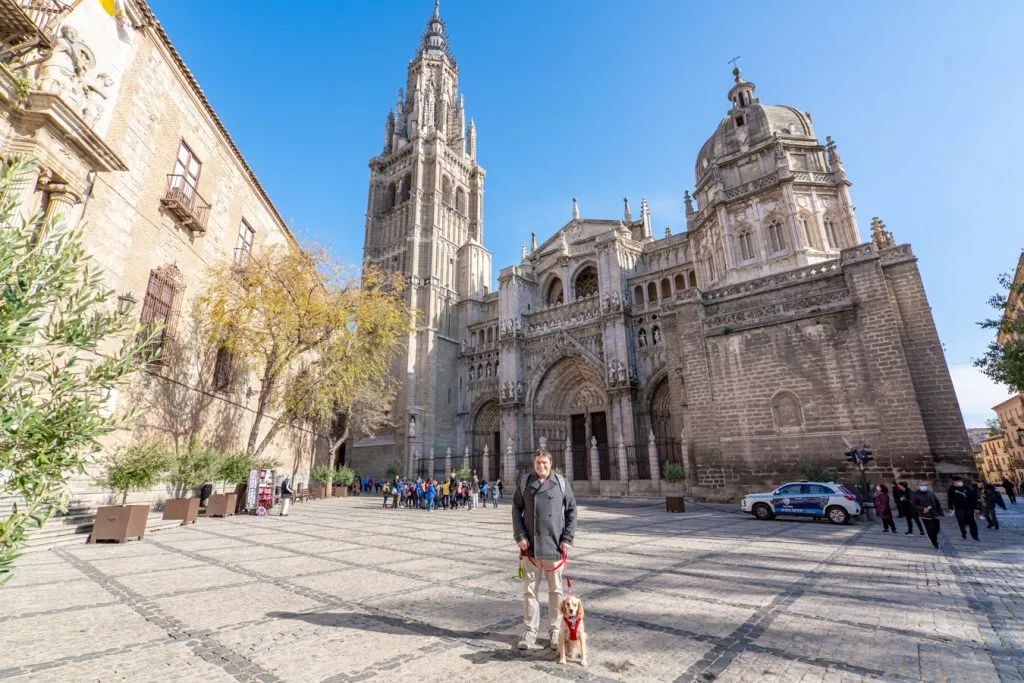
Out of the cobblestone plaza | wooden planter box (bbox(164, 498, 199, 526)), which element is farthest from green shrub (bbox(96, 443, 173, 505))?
the cobblestone plaza

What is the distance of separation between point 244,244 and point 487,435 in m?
19.7

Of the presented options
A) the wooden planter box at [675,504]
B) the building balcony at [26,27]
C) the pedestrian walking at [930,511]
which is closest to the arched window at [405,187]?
the building balcony at [26,27]

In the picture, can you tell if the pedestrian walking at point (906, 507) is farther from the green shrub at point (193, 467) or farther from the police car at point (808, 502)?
the green shrub at point (193, 467)

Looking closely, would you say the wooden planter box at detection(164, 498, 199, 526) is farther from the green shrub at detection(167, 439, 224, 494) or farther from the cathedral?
the cathedral

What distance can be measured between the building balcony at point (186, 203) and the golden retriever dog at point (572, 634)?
14771 millimetres

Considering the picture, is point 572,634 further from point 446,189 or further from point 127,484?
point 446,189

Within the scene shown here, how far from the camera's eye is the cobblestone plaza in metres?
2.93

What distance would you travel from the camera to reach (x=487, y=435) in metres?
31.5

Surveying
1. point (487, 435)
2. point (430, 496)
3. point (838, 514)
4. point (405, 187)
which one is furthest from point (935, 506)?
point (405, 187)

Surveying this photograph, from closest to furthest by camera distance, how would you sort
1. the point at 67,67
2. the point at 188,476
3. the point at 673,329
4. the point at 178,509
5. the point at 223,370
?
the point at 67,67 → the point at 178,509 → the point at 188,476 → the point at 223,370 → the point at 673,329

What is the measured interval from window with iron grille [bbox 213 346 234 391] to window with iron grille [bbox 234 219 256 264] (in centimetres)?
328

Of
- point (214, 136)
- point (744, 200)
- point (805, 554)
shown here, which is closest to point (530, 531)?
point (805, 554)

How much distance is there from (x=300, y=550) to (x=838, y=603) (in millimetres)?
7367

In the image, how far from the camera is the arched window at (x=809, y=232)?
65.7 feet
